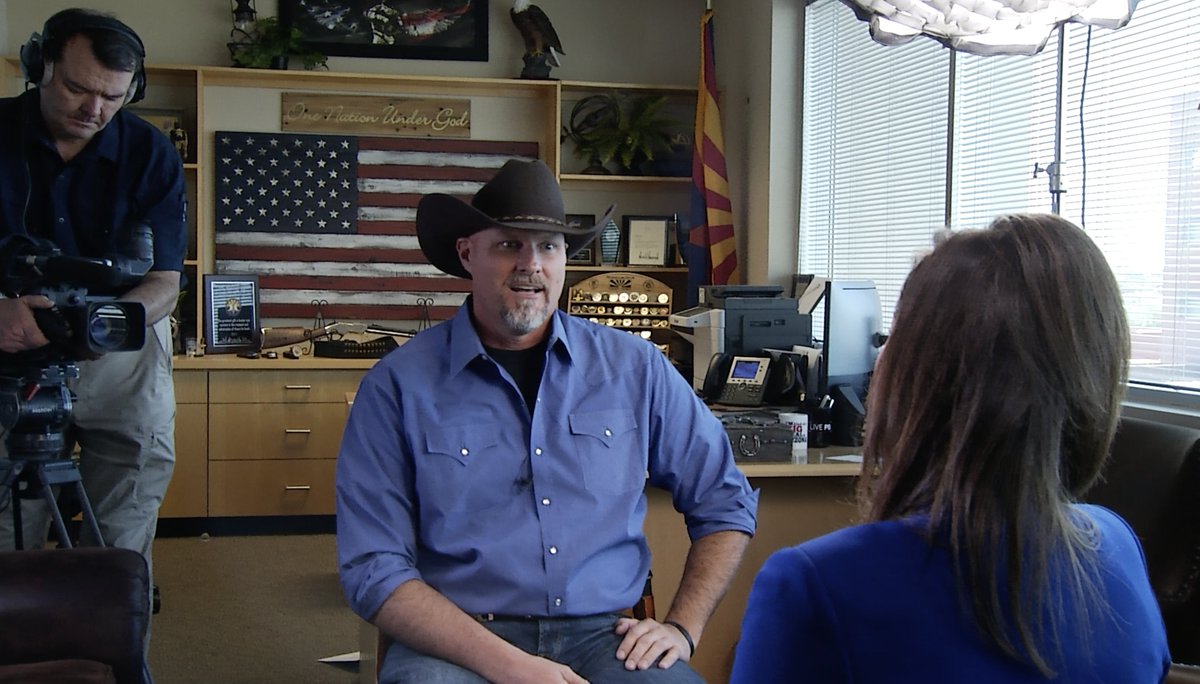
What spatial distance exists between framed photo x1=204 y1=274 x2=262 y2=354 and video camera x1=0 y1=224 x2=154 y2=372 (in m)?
2.87

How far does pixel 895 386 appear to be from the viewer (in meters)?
0.95

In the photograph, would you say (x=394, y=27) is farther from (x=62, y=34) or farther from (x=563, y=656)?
(x=563, y=656)

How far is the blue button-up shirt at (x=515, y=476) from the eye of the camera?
193 centimetres

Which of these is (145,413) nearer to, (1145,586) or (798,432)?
(798,432)

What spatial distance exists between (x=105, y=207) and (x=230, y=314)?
252cm

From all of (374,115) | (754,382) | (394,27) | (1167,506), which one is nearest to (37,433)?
(754,382)

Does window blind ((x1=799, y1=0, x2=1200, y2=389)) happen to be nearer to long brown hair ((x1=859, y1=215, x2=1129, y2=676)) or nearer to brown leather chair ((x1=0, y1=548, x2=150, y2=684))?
long brown hair ((x1=859, y1=215, x2=1129, y2=676))

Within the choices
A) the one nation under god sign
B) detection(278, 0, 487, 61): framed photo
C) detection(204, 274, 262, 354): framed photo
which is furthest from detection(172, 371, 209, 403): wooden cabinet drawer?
detection(278, 0, 487, 61): framed photo

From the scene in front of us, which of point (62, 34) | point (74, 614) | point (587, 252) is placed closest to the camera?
point (74, 614)

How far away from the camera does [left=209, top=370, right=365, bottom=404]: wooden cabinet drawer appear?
4.84m

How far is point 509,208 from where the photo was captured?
2133mm

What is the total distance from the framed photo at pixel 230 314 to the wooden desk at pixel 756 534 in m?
2.54

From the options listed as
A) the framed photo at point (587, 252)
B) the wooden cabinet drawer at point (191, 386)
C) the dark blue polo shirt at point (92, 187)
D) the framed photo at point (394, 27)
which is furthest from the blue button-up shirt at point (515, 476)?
the framed photo at point (394, 27)

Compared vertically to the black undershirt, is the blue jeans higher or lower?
lower
